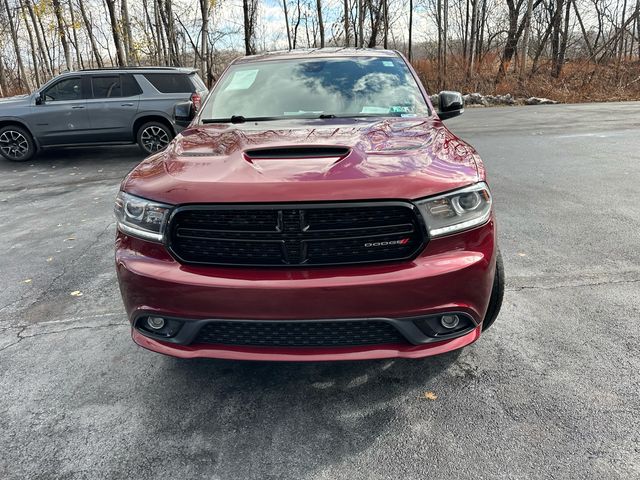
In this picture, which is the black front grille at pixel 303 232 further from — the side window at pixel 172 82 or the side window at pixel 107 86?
the side window at pixel 107 86

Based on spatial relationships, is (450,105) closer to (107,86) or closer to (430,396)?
(430,396)

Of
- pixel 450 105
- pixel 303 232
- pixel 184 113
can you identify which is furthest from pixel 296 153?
pixel 450 105

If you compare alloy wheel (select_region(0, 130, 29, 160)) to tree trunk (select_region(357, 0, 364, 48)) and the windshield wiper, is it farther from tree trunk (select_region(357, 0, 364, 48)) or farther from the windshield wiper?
tree trunk (select_region(357, 0, 364, 48))

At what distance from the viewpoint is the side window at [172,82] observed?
9953 millimetres

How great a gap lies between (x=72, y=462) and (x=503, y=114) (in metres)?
15.7

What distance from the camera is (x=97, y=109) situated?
9.80 meters

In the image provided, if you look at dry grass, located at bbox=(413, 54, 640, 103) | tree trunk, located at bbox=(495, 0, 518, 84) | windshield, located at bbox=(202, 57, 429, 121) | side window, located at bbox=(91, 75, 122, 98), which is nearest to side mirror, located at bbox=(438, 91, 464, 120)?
windshield, located at bbox=(202, 57, 429, 121)

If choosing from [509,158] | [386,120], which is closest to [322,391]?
[386,120]

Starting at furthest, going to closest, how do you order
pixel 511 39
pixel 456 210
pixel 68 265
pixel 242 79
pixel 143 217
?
pixel 511 39 < pixel 68 265 < pixel 242 79 < pixel 143 217 < pixel 456 210

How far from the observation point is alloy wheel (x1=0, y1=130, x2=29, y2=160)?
9961 mm

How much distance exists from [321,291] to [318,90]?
78.4 inches

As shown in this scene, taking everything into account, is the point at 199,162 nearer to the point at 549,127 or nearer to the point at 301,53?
the point at 301,53

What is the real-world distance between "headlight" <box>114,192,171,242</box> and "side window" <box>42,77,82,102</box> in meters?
9.06

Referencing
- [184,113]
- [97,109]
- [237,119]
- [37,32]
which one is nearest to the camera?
[237,119]
